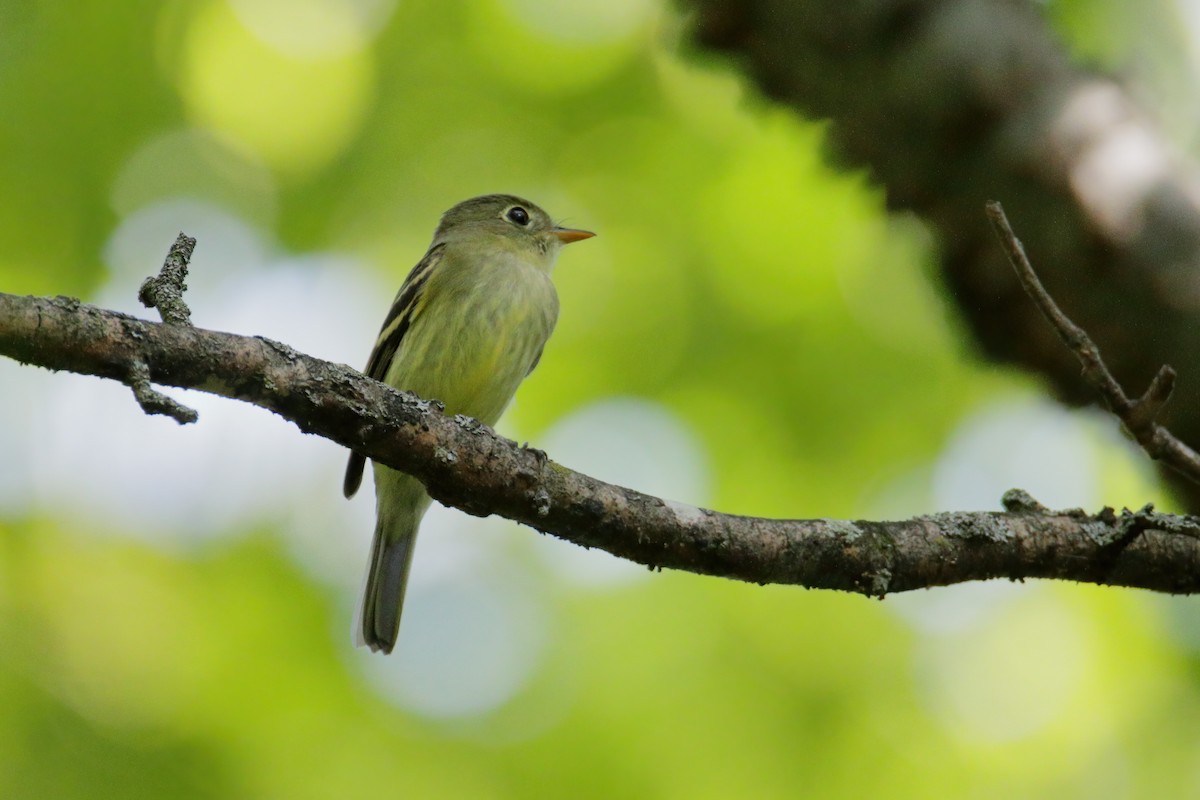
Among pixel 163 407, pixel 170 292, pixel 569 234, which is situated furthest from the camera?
pixel 569 234

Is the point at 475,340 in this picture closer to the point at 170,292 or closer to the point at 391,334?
the point at 391,334

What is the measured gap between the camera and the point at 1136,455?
15.0 feet

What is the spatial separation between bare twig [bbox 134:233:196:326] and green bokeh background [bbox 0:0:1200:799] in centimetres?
377

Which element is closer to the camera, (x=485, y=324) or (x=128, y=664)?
(x=485, y=324)

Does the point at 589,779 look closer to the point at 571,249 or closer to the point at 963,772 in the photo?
the point at 963,772

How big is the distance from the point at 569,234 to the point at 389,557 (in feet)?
6.96

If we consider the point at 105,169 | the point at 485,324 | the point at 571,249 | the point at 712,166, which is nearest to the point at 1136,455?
the point at 485,324

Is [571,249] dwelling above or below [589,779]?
above

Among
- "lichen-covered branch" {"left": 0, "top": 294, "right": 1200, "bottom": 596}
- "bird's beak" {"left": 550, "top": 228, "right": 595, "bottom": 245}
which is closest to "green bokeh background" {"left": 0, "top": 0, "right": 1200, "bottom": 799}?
"bird's beak" {"left": 550, "top": 228, "right": 595, "bottom": 245}

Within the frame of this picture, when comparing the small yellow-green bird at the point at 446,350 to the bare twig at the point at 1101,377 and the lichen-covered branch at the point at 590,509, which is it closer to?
the lichen-covered branch at the point at 590,509

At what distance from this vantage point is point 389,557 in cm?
591

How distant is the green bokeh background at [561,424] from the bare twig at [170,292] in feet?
12.4

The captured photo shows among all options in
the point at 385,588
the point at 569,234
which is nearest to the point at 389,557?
the point at 385,588

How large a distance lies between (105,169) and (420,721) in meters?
3.64
